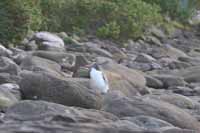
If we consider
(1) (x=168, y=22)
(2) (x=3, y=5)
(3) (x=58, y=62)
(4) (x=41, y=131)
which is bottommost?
(4) (x=41, y=131)

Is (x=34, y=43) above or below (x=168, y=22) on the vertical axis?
below

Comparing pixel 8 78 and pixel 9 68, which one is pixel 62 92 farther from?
pixel 9 68

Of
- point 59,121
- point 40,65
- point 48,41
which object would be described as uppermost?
point 48,41

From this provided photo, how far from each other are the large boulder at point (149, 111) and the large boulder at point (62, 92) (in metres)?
0.18

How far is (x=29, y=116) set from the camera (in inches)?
264

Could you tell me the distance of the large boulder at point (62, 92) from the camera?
8.29 meters

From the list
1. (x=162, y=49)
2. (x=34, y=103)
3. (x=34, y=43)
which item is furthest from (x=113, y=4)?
(x=34, y=103)

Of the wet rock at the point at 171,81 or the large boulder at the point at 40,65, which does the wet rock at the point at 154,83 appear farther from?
the large boulder at the point at 40,65

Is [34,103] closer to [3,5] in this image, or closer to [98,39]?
[3,5]

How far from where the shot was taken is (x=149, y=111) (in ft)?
27.1

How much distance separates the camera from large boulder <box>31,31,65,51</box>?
50.4 feet

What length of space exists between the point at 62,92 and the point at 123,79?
3.81 metres

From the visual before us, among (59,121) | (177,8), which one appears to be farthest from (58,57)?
(177,8)

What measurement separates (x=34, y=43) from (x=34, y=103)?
27.7ft
